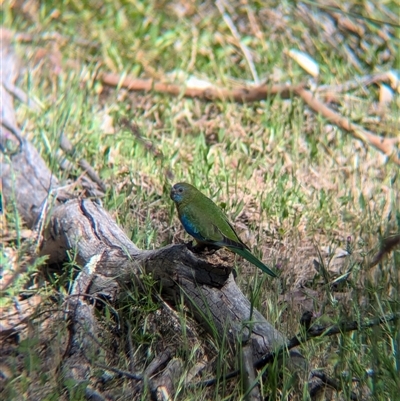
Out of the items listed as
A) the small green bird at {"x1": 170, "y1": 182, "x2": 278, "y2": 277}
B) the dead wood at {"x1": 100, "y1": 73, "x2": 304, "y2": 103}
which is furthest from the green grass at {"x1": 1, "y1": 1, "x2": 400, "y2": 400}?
the small green bird at {"x1": 170, "y1": 182, "x2": 278, "y2": 277}

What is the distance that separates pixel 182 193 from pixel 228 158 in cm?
132

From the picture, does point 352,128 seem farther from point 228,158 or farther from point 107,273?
point 107,273

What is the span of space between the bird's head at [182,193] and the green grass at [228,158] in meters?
0.23

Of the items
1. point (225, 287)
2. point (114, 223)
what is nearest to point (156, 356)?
point (225, 287)

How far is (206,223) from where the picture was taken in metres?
3.35

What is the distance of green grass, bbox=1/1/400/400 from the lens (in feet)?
10.5

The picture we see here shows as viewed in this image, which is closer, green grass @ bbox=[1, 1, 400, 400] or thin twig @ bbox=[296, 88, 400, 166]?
green grass @ bbox=[1, 1, 400, 400]

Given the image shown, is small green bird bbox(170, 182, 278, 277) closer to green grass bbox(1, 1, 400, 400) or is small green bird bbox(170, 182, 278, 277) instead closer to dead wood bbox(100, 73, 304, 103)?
green grass bbox(1, 1, 400, 400)

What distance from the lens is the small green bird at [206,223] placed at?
323 centimetres

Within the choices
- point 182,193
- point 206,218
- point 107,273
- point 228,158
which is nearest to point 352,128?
point 228,158

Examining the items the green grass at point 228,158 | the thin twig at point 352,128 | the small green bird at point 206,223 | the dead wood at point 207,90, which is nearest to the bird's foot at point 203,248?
the small green bird at point 206,223

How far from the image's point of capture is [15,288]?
12.3ft

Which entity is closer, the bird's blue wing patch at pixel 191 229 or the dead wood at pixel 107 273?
the dead wood at pixel 107 273

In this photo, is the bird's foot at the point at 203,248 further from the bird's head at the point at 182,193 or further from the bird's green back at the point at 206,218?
the bird's head at the point at 182,193
